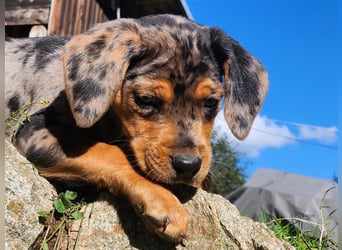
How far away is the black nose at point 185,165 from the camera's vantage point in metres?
3.21

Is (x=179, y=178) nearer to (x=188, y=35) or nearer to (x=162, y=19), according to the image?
(x=188, y=35)

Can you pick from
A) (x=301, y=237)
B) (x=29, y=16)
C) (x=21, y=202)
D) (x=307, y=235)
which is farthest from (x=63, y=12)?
(x=21, y=202)

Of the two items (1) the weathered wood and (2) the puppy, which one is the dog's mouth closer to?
(2) the puppy

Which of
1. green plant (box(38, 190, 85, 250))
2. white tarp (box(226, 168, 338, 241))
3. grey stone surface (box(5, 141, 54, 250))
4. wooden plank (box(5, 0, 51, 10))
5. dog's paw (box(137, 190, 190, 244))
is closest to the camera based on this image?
grey stone surface (box(5, 141, 54, 250))

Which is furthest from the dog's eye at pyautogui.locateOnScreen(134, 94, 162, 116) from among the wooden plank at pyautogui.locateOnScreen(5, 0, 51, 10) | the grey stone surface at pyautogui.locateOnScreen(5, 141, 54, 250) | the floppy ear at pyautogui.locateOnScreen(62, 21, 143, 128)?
the wooden plank at pyautogui.locateOnScreen(5, 0, 51, 10)

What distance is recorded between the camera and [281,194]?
11.4m

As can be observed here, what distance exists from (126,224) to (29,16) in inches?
404

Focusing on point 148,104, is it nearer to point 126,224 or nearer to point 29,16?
point 126,224

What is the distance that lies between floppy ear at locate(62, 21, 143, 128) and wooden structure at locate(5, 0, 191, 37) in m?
8.55

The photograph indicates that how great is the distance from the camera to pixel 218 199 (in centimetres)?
348

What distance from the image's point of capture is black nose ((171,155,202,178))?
126 inches

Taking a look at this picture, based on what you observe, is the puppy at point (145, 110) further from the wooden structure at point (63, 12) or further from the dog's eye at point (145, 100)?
the wooden structure at point (63, 12)

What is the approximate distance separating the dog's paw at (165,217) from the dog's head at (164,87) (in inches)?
9.8

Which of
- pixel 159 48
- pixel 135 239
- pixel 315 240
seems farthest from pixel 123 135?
pixel 315 240
